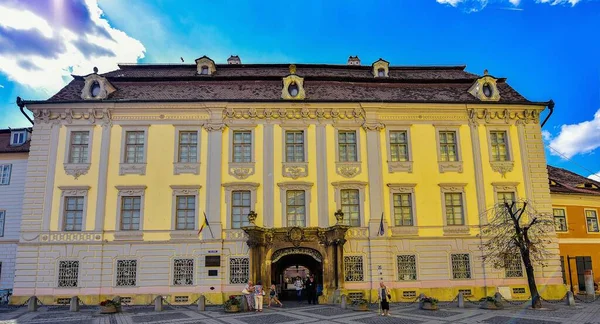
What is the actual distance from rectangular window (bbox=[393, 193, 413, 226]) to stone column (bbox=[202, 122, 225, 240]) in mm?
10204

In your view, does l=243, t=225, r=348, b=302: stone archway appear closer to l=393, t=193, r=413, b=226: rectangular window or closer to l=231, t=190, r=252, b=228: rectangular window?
l=231, t=190, r=252, b=228: rectangular window

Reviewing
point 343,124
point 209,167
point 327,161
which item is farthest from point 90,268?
point 343,124

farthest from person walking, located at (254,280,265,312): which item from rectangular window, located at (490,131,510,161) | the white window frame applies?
rectangular window, located at (490,131,510,161)

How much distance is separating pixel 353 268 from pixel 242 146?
9.60m

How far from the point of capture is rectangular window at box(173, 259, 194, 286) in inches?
1018

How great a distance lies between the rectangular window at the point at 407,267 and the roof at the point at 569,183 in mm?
12027

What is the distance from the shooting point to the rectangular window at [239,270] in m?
25.9

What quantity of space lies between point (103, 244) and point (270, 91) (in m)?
13.2

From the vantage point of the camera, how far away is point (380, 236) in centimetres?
2653

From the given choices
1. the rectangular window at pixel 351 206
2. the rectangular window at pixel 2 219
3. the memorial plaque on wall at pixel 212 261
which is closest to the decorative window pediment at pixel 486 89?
the rectangular window at pixel 351 206

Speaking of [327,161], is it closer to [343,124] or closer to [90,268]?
[343,124]

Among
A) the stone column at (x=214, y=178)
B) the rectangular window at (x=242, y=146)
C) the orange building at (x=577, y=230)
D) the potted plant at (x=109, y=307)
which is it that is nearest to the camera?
the potted plant at (x=109, y=307)

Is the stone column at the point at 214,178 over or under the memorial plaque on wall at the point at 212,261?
over

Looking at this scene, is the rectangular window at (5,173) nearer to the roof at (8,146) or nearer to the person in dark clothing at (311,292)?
the roof at (8,146)
